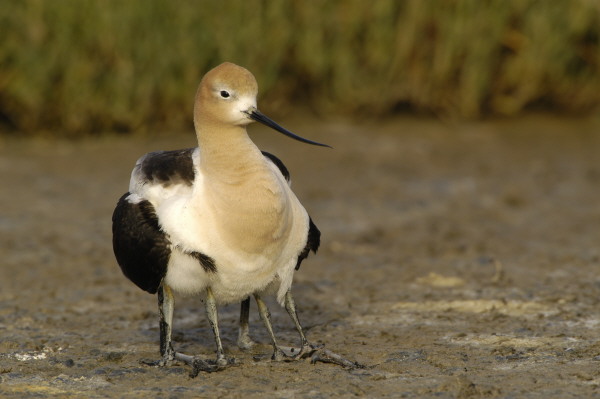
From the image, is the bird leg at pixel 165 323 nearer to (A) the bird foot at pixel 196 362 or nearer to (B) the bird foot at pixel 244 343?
(A) the bird foot at pixel 196 362

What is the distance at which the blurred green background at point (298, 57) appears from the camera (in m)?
10.2

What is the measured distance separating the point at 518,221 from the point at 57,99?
471 centimetres

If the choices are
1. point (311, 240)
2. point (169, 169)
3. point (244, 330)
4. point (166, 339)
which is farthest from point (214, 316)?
point (169, 169)

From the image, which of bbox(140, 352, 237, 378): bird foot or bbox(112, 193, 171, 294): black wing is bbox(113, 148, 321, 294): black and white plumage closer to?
bbox(112, 193, 171, 294): black wing

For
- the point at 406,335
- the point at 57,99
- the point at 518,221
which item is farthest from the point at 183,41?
the point at 406,335

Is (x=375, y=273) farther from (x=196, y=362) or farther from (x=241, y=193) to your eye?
(x=241, y=193)

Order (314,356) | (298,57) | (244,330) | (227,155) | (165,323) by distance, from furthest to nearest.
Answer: (298,57)
(244,330)
(165,323)
(314,356)
(227,155)

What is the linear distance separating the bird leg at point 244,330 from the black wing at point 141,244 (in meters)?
0.54

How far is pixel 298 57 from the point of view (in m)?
10.9

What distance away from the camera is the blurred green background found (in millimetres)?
10172

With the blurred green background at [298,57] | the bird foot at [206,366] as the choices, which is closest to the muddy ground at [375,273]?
the bird foot at [206,366]

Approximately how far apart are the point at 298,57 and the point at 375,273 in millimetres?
4247

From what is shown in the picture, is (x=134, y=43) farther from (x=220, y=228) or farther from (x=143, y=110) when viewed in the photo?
(x=220, y=228)

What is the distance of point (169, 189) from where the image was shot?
4914 millimetres
